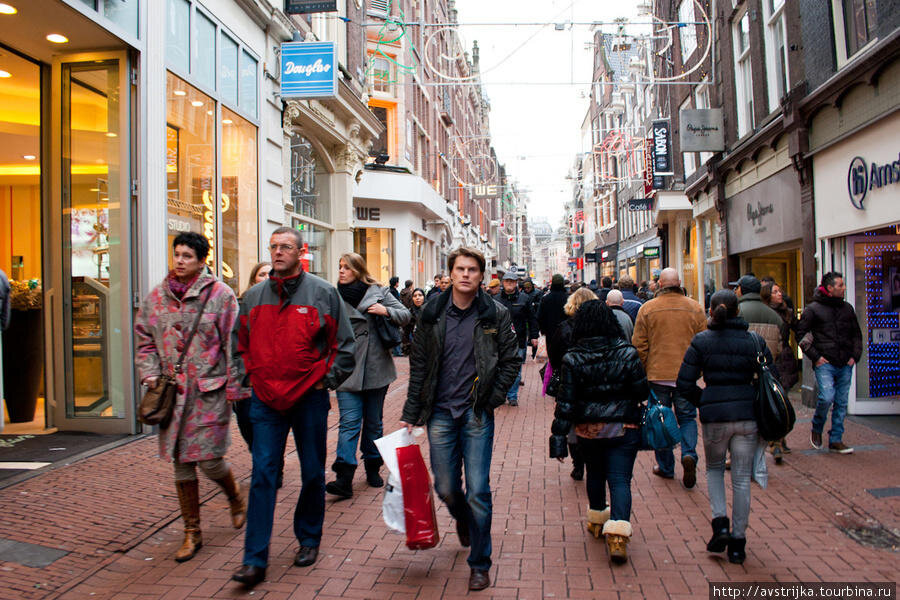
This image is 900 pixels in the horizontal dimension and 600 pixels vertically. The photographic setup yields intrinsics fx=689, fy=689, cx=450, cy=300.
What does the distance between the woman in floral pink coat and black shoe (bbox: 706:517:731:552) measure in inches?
123

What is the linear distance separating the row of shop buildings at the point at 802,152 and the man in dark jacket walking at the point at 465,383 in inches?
254

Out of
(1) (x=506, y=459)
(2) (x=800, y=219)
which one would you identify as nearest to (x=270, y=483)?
(1) (x=506, y=459)

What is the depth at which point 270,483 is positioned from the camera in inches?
153

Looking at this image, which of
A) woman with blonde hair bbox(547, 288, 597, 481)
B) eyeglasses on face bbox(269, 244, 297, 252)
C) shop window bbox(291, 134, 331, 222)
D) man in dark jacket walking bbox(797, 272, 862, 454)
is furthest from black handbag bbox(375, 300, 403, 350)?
shop window bbox(291, 134, 331, 222)

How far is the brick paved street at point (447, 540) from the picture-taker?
387 cm

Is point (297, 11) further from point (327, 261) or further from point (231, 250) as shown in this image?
point (327, 261)

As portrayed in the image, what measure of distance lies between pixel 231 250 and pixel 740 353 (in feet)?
26.2

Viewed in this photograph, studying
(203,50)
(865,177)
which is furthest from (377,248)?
(865,177)

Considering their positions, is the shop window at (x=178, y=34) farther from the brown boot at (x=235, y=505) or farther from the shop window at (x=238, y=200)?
the brown boot at (x=235, y=505)

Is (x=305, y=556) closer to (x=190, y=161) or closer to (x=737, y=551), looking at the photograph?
(x=737, y=551)

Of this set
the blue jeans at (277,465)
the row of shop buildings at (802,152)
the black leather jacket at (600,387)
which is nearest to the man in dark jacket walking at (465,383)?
the black leather jacket at (600,387)

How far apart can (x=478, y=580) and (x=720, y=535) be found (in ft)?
5.18

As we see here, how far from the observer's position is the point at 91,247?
756 cm

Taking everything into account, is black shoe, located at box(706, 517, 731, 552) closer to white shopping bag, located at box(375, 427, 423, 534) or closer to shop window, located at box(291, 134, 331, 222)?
white shopping bag, located at box(375, 427, 423, 534)
